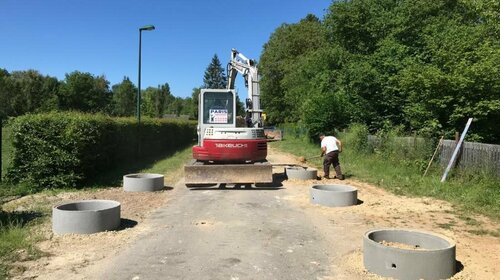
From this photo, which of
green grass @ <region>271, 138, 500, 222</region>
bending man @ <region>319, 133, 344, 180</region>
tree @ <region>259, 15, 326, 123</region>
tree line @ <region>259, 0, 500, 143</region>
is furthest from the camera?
tree @ <region>259, 15, 326, 123</region>

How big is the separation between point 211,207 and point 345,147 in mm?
15281

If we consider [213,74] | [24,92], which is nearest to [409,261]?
[24,92]

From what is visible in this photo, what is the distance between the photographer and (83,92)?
83.1 metres

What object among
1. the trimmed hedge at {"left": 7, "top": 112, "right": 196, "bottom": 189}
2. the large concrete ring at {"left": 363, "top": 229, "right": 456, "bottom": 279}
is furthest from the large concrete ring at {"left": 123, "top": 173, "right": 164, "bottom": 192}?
the large concrete ring at {"left": 363, "top": 229, "right": 456, "bottom": 279}

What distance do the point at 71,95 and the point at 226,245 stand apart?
80060mm

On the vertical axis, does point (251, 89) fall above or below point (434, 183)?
above

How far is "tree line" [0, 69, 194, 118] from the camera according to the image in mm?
62312

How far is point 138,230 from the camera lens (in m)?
8.52

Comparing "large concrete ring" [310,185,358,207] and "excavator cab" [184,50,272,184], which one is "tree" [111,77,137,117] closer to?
"excavator cab" [184,50,272,184]

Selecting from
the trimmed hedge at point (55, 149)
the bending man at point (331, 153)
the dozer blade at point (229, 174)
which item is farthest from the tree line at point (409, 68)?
the trimmed hedge at point (55, 149)

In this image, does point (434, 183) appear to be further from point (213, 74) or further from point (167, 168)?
point (213, 74)

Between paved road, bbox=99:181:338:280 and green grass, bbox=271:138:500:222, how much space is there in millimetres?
4003

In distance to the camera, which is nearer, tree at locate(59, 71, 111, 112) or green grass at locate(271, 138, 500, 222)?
green grass at locate(271, 138, 500, 222)

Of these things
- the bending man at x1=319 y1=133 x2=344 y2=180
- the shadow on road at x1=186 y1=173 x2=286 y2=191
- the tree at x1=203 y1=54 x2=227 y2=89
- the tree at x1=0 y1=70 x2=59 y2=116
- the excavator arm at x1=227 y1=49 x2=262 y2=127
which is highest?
the tree at x1=203 y1=54 x2=227 y2=89
